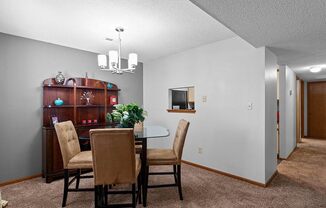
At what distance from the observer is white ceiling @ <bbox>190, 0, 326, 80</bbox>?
162 cm

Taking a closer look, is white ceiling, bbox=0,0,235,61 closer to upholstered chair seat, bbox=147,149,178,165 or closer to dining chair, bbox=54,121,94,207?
dining chair, bbox=54,121,94,207

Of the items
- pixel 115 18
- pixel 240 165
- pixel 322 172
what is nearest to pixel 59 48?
pixel 115 18

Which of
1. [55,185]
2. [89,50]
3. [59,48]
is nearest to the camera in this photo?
[55,185]

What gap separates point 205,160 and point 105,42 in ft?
9.44

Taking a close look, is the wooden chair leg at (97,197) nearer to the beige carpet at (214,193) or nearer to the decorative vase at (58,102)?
the beige carpet at (214,193)

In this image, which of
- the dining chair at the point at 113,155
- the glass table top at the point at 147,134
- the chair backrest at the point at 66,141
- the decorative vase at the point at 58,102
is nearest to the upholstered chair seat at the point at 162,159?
the glass table top at the point at 147,134

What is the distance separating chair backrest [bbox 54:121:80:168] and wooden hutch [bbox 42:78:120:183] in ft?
0.73

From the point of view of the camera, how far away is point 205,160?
11.5ft

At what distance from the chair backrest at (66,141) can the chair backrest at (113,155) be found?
613mm

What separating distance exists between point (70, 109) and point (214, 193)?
2.96 m

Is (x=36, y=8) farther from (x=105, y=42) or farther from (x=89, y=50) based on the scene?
(x=89, y=50)

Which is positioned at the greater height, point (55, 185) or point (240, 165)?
point (240, 165)

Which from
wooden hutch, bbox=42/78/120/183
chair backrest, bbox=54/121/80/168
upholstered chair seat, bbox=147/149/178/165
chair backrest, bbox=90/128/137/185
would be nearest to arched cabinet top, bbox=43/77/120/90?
wooden hutch, bbox=42/78/120/183

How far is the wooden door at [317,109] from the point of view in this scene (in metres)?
6.45
